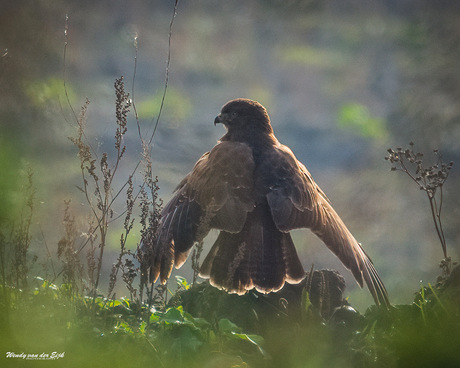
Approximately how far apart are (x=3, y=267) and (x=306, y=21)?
8.76 ft

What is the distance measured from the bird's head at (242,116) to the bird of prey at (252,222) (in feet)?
2.83

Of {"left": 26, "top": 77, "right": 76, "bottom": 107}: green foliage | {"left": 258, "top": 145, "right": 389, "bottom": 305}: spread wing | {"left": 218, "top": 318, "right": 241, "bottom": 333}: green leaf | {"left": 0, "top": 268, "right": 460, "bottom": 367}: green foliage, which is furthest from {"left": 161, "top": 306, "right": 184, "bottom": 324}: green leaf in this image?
{"left": 26, "top": 77, "right": 76, "bottom": 107}: green foliage

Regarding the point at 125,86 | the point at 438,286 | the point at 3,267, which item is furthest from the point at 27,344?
the point at 438,286

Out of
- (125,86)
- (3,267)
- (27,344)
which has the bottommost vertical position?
(27,344)

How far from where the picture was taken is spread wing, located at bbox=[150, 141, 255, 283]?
3061mm

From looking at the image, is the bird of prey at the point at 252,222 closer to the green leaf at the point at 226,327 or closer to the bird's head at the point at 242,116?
the green leaf at the point at 226,327

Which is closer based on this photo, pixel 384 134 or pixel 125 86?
pixel 125 86

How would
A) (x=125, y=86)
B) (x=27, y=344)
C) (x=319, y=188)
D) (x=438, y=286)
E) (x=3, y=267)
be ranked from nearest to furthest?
1. (x=27, y=344)
2. (x=3, y=267)
3. (x=125, y=86)
4. (x=438, y=286)
5. (x=319, y=188)

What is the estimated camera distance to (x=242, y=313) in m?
3.00

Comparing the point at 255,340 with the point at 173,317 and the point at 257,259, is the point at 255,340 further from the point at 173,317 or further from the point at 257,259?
the point at 257,259

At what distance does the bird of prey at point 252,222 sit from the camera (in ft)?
9.95

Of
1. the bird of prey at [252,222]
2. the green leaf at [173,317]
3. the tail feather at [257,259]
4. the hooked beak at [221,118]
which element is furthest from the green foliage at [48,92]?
the hooked beak at [221,118]

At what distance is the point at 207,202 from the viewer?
3275mm

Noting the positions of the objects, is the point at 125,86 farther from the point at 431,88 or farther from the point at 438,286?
the point at 438,286
